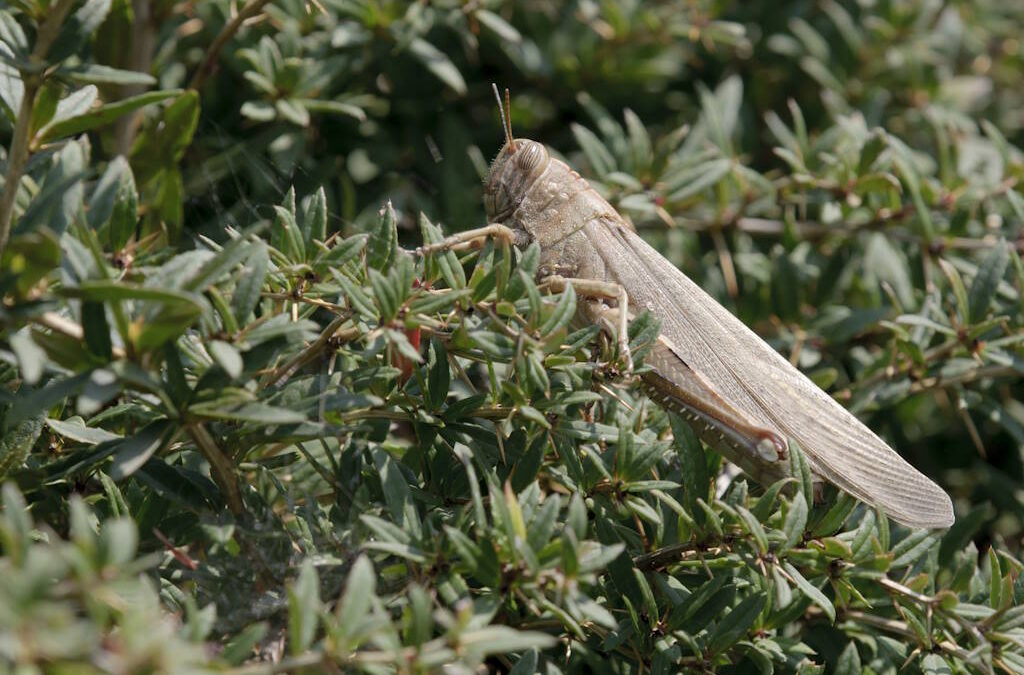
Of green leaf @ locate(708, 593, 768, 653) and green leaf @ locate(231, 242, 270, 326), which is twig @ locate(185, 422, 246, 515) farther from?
green leaf @ locate(708, 593, 768, 653)

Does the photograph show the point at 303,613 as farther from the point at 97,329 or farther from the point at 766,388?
the point at 766,388

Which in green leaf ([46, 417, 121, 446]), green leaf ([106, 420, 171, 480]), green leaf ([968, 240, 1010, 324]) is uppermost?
green leaf ([106, 420, 171, 480])

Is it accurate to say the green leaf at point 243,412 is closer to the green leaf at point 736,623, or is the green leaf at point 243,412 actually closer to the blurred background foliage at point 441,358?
the blurred background foliage at point 441,358

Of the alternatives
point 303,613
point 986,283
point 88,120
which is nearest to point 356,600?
point 303,613

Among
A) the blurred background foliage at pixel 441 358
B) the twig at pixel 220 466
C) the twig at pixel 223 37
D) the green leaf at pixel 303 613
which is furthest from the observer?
the twig at pixel 223 37

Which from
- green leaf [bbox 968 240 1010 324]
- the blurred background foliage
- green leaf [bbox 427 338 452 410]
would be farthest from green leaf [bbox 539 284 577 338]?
green leaf [bbox 968 240 1010 324]

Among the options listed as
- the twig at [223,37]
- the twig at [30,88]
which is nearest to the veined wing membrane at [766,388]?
the twig at [223,37]

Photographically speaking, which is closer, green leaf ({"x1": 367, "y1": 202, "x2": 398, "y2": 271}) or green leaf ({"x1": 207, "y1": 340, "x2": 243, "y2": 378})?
green leaf ({"x1": 207, "y1": 340, "x2": 243, "y2": 378})
